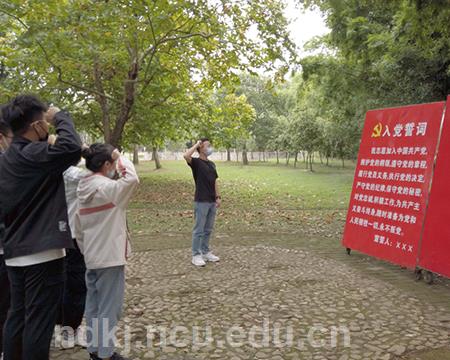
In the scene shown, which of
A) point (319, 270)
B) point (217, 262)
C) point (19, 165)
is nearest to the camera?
point (19, 165)

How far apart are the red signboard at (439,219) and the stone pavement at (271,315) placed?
0.61m

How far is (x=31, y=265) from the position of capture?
2.55 metres

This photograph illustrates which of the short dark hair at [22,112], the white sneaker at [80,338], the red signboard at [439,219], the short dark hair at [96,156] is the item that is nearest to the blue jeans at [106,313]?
the white sneaker at [80,338]

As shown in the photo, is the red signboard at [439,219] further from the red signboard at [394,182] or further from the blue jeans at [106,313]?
the blue jeans at [106,313]

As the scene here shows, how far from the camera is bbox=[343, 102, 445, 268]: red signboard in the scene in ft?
17.8

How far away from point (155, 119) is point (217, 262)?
9633mm

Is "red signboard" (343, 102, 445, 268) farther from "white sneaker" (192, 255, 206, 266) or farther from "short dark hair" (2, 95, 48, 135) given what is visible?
"short dark hair" (2, 95, 48, 135)

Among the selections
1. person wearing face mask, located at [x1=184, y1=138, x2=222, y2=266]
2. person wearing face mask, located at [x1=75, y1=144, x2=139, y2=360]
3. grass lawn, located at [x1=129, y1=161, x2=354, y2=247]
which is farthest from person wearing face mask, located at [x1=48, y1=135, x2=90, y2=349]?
grass lawn, located at [x1=129, y1=161, x2=354, y2=247]

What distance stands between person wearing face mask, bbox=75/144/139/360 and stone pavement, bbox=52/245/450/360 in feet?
1.73

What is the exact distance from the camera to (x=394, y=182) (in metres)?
5.88

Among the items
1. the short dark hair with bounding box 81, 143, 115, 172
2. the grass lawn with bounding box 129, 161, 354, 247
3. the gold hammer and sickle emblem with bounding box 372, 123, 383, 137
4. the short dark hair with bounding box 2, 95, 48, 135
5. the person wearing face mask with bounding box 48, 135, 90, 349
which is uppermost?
the gold hammer and sickle emblem with bounding box 372, 123, 383, 137

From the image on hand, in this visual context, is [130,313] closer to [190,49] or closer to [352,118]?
[190,49]

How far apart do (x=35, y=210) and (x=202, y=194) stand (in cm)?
352

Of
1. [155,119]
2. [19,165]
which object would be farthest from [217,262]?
[155,119]
